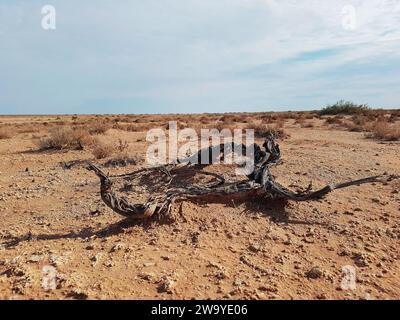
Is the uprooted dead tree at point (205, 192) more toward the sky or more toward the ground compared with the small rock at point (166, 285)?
more toward the sky

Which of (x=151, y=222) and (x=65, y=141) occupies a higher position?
(x=65, y=141)

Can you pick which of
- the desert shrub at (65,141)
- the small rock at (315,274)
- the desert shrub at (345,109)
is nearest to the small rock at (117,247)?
the small rock at (315,274)

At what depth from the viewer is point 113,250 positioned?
3736 millimetres

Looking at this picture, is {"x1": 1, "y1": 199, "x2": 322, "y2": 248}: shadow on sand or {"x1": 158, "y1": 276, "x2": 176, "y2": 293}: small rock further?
{"x1": 1, "y1": 199, "x2": 322, "y2": 248}: shadow on sand

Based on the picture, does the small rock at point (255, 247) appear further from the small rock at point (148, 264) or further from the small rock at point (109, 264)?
the small rock at point (109, 264)

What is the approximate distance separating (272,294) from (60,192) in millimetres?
4061

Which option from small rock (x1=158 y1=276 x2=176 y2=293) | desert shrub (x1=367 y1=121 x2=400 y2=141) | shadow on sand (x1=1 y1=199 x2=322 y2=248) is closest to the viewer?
small rock (x1=158 y1=276 x2=176 y2=293)

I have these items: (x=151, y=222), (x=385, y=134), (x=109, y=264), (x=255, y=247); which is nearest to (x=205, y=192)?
(x=151, y=222)

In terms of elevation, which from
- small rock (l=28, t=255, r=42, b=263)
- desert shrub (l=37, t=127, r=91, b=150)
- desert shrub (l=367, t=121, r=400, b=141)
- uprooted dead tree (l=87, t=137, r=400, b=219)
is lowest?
small rock (l=28, t=255, r=42, b=263)

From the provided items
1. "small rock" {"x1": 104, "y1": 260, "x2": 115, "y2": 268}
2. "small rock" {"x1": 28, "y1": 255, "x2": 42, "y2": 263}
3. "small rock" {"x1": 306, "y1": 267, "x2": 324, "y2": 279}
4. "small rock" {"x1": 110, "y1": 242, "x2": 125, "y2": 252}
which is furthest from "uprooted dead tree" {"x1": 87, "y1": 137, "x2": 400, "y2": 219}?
"small rock" {"x1": 306, "y1": 267, "x2": 324, "y2": 279}

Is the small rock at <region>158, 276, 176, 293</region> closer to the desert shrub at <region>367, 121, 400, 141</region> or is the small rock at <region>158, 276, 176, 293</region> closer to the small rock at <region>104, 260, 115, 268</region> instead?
the small rock at <region>104, 260, 115, 268</region>

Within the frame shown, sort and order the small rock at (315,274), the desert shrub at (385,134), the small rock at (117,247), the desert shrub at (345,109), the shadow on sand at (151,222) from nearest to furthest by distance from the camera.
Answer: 1. the small rock at (315,274)
2. the small rock at (117,247)
3. the shadow on sand at (151,222)
4. the desert shrub at (385,134)
5. the desert shrub at (345,109)

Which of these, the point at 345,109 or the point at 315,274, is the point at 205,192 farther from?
the point at 345,109

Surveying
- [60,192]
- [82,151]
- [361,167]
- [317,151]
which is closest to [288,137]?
[317,151]
